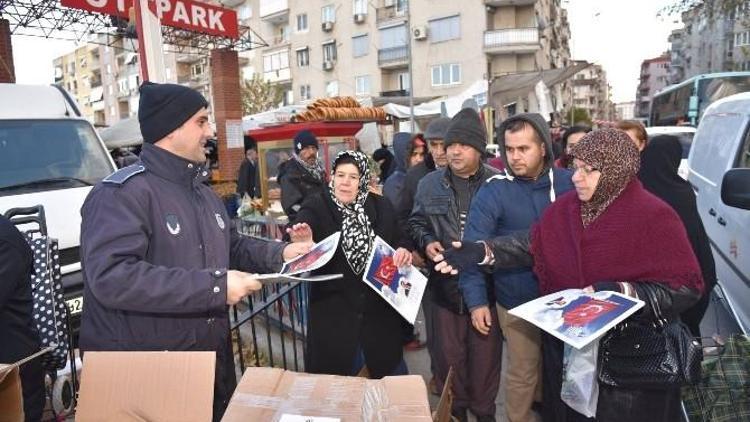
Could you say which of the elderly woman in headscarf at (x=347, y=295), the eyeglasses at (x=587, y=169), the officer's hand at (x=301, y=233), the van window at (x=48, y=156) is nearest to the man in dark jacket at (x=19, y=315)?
the officer's hand at (x=301, y=233)

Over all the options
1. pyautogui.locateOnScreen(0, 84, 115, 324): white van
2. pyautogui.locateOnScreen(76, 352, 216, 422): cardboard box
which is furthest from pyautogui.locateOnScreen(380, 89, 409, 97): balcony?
pyautogui.locateOnScreen(76, 352, 216, 422): cardboard box

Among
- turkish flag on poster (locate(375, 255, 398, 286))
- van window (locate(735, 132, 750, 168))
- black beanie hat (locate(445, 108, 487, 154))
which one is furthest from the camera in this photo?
van window (locate(735, 132, 750, 168))

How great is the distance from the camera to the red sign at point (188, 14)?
337 inches

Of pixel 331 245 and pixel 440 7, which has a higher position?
pixel 440 7

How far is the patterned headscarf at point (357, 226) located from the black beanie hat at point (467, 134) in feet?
2.01

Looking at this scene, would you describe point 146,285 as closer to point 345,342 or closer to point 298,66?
point 345,342

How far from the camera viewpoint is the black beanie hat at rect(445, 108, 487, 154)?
10.7 ft

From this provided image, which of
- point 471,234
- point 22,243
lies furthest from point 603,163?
point 22,243

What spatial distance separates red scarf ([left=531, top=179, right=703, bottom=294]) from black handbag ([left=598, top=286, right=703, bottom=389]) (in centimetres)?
12

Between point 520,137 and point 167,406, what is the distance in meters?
2.24

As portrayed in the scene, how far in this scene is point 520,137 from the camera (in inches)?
112

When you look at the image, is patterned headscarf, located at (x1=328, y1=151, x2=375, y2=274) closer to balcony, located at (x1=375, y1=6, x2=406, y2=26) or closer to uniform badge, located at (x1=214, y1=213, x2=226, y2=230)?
uniform badge, located at (x1=214, y1=213, x2=226, y2=230)

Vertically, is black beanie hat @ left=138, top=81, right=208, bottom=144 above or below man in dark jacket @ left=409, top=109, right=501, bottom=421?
above

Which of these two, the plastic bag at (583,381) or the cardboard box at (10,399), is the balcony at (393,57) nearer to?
the plastic bag at (583,381)
